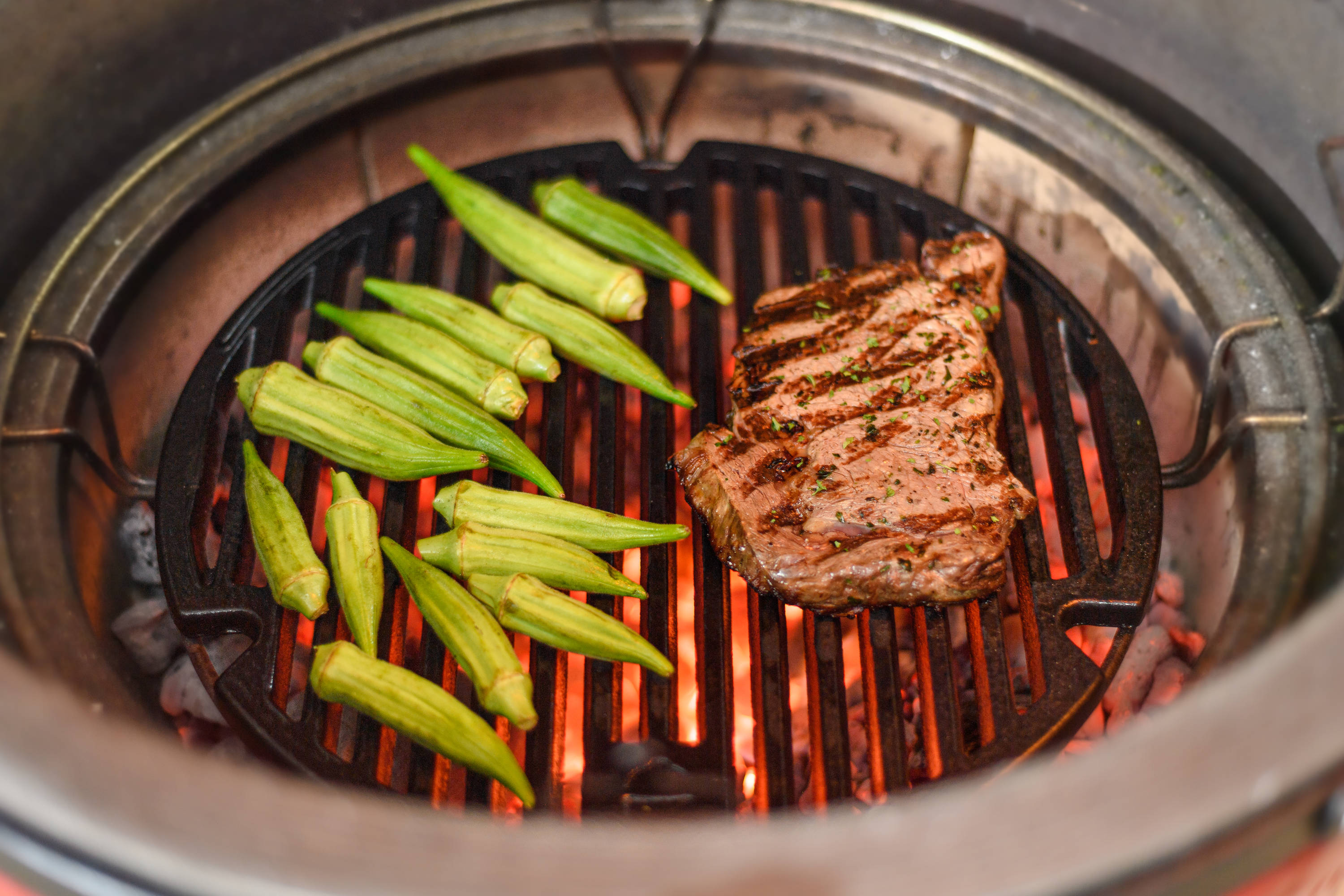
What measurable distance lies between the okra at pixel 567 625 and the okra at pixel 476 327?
23.8 inches

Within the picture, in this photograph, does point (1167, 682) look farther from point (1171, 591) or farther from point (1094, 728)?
point (1171, 591)

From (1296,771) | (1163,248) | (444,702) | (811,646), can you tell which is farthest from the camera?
(1163,248)

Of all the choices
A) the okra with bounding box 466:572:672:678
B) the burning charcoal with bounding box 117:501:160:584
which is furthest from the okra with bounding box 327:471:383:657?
the burning charcoal with bounding box 117:501:160:584

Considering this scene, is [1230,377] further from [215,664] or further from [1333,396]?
[215,664]

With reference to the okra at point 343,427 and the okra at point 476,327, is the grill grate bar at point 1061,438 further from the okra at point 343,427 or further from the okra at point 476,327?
the okra at point 343,427

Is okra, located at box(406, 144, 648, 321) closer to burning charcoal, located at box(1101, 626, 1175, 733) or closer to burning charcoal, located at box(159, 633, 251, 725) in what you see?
burning charcoal, located at box(159, 633, 251, 725)

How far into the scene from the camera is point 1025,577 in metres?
2.25

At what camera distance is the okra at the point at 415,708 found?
2008 mm

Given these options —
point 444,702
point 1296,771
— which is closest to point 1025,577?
point 1296,771

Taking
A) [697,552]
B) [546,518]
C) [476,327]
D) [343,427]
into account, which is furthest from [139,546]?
[697,552]

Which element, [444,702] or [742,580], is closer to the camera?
[444,702]

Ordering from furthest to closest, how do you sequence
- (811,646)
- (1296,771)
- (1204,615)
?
(1204,615)
(811,646)
(1296,771)

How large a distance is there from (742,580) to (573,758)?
0.60 m

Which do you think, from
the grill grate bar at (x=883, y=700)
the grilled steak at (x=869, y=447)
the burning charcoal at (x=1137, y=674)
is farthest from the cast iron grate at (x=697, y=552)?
the burning charcoal at (x=1137, y=674)
